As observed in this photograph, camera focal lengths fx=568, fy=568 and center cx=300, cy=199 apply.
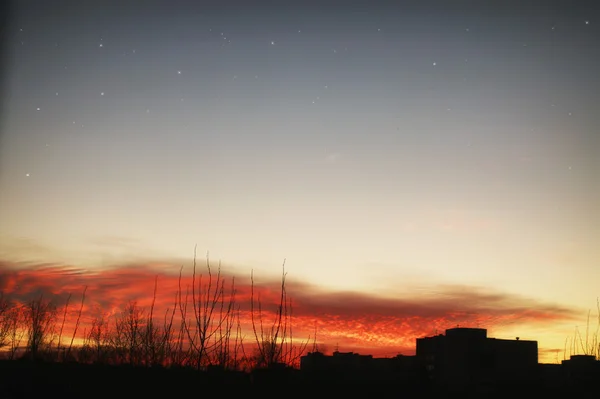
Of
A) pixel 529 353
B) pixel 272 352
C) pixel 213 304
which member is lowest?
pixel 529 353

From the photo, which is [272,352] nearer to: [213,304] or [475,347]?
[213,304]

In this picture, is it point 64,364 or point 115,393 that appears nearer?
point 115,393

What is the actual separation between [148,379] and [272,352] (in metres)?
1.77

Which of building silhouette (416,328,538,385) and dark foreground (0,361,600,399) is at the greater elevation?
dark foreground (0,361,600,399)

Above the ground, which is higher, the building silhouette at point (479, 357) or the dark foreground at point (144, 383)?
the dark foreground at point (144, 383)

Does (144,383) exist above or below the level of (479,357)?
above

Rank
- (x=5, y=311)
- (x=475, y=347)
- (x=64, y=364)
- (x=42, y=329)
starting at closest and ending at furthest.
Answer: (x=64, y=364), (x=42, y=329), (x=5, y=311), (x=475, y=347)

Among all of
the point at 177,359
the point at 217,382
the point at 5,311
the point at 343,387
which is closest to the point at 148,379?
the point at 177,359

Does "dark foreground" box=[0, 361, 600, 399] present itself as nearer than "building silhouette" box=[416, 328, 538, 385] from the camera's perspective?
Yes

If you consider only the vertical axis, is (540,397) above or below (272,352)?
below

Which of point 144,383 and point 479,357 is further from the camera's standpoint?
point 479,357

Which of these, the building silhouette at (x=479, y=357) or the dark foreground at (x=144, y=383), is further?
the building silhouette at (x=479, y=357)

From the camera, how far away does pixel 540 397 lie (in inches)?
376

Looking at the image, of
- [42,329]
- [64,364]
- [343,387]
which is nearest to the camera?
[64,364]
